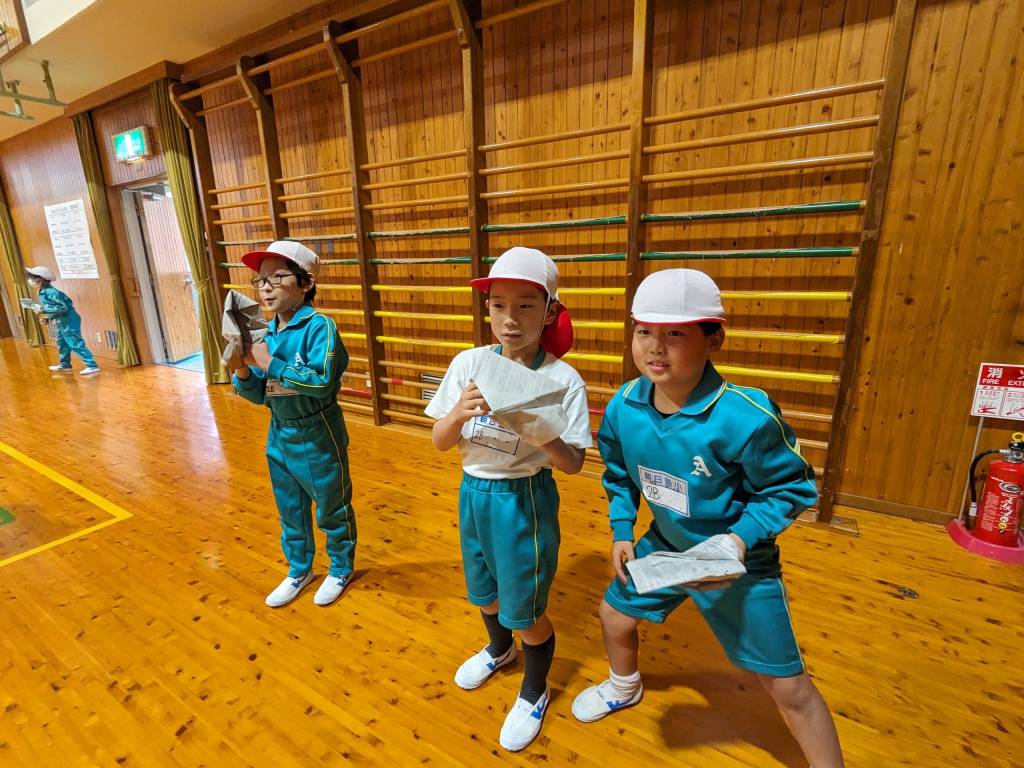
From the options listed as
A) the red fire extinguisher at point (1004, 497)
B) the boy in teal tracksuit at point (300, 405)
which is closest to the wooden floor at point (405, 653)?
the red fire extinguisher at point (1004, 497)

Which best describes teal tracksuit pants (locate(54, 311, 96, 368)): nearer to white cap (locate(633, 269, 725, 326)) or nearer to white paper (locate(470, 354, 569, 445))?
white paper (locate(470, 354, 569, 445))

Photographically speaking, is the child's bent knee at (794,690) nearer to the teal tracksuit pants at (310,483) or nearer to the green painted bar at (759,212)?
the teal tracksuit pants at (310,483)

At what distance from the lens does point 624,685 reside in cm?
135

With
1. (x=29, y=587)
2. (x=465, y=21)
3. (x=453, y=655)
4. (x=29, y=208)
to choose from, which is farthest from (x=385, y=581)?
(x=29, y=208)

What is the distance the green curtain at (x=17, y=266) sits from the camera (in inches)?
288

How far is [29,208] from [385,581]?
8.76 meters

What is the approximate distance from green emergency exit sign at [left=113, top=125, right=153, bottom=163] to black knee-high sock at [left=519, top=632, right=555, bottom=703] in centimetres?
602

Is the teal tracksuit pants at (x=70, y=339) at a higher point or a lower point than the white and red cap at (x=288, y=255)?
lower

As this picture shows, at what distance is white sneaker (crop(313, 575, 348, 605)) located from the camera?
1.86m

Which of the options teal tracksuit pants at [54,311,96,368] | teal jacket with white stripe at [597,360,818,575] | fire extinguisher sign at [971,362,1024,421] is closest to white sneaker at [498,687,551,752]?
teal jacket with white stripe at [597,360,818,575]

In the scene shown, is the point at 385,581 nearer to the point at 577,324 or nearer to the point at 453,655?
the point at 453,655

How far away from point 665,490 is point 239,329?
1.39 metres

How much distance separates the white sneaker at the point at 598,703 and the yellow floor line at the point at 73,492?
2498 mm

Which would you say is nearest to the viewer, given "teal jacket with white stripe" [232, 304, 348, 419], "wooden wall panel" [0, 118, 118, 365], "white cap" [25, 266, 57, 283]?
"teal jacket with white stripe" [232, 304, 348, 419]
